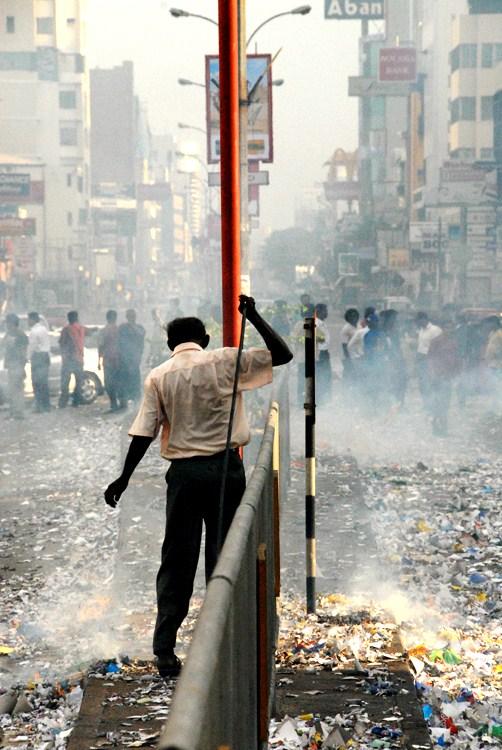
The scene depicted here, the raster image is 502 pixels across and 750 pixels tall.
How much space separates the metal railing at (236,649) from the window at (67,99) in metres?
120

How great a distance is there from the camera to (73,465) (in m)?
15.6

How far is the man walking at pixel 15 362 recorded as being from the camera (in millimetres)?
22078

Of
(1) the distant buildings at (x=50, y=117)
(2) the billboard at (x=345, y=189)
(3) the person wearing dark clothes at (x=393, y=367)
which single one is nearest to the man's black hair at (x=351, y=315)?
(3) the person wearing dark clothes at (x=393, y=367)

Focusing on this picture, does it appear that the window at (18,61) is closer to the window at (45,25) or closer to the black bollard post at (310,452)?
the window at (45,25)

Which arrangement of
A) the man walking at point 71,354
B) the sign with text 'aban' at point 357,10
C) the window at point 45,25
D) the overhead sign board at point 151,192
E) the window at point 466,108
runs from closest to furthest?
Answer: the man walking at point 71,354 < the window at point 466,108 < the window at point 45,25 < the sign with text 'aban' at point 357,10 < the overhead sign board at point 151,192

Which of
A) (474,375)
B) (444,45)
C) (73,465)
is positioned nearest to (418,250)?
(444,45)

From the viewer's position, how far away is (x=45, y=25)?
125 m

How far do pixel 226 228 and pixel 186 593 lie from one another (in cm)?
279

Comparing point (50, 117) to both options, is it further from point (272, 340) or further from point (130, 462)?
point (272, 340)

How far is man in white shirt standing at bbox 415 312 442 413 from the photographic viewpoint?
1883 cm

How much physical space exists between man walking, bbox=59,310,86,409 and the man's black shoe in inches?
670

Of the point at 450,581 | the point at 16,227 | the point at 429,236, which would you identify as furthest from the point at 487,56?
the point at 450,581

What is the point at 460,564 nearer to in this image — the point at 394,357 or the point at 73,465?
the point at 73,465

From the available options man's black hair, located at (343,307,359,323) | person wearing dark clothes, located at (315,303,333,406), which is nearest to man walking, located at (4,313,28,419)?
person wearing dark clothes, located at (315,303,333,406)
